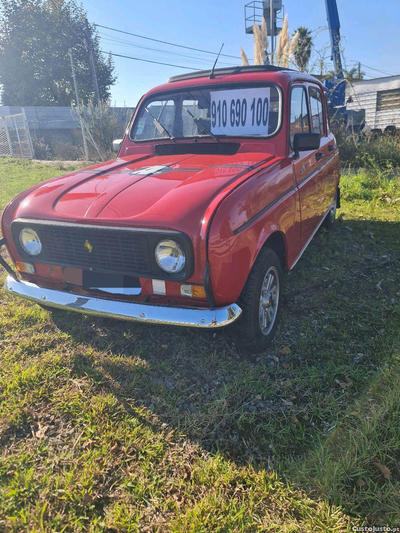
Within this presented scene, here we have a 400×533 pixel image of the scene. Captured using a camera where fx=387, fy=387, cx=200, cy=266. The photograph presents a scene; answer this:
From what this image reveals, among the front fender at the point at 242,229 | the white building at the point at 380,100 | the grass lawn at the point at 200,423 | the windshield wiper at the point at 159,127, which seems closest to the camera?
the grass lawn at the point at 200,423

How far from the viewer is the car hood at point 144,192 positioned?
7.47 ft

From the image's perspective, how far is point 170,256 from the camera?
2.26 m

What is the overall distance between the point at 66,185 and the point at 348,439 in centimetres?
248

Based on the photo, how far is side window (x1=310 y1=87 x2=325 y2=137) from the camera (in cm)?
411

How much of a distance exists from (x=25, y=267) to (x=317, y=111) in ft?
11.4

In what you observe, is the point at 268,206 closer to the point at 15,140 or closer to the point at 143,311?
the point at 143,311

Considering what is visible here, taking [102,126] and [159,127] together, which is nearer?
[159,127]

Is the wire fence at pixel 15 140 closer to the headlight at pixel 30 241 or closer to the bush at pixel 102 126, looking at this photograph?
the bush at pixel 102 126

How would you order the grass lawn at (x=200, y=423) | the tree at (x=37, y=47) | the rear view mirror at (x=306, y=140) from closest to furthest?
the grass lawn at (x=200, y=423) → the rear view mirror at (x=306, y=140) → the tree at (x=37, y=47)

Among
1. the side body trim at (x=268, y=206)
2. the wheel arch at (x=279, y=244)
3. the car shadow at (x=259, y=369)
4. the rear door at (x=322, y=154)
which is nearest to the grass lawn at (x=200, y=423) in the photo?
the car shadow at (x=259, y=369)

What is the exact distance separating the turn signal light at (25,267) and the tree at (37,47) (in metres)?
33.2

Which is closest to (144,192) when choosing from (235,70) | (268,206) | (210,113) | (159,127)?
(268,206)

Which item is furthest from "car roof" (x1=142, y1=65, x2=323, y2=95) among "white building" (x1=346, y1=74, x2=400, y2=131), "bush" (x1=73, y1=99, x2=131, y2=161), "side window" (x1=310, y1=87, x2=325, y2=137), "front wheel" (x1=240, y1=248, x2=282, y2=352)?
"white building" (x1=346, y1=74, x2=400, y2=131)

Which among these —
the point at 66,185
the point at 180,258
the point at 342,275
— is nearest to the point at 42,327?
the point at 66,185
